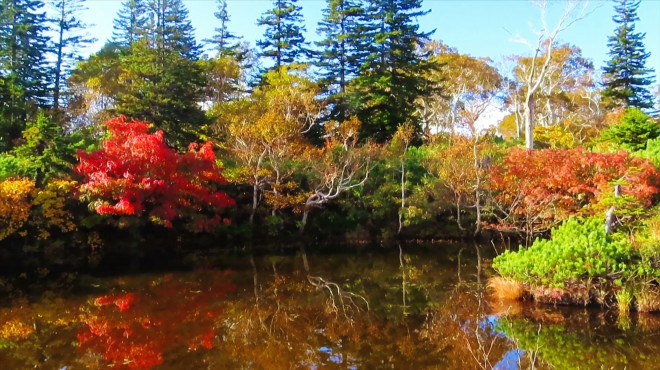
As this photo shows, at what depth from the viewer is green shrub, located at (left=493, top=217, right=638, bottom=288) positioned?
320 inches

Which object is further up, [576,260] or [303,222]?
[576,260]

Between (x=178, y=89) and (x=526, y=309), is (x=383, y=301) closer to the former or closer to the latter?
(x=526, y=309)

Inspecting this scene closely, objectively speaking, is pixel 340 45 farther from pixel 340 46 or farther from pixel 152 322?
pixel 152 322

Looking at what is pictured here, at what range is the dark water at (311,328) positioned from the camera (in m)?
6.48

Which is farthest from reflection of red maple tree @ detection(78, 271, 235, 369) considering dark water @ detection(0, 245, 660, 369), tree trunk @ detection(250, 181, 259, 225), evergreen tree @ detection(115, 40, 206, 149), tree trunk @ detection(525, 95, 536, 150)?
tree trunk @ detection(525, 95, 536, 150)

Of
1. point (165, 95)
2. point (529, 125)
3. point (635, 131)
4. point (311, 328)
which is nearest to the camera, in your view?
point (311, 328)

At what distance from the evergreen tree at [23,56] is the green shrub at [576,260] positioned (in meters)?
19.5

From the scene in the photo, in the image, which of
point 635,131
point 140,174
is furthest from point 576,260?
point 635,131

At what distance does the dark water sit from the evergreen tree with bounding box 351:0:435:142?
1416cm

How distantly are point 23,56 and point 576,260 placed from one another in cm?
2315

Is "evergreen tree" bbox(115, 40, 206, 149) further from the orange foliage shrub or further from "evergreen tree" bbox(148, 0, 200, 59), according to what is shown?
the orange foliage shrub

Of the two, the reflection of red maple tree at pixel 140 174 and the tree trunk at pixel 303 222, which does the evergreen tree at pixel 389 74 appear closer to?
the tree trunk at pixel 303 222

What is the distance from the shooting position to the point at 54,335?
7621mm

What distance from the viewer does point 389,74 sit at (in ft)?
85.3
